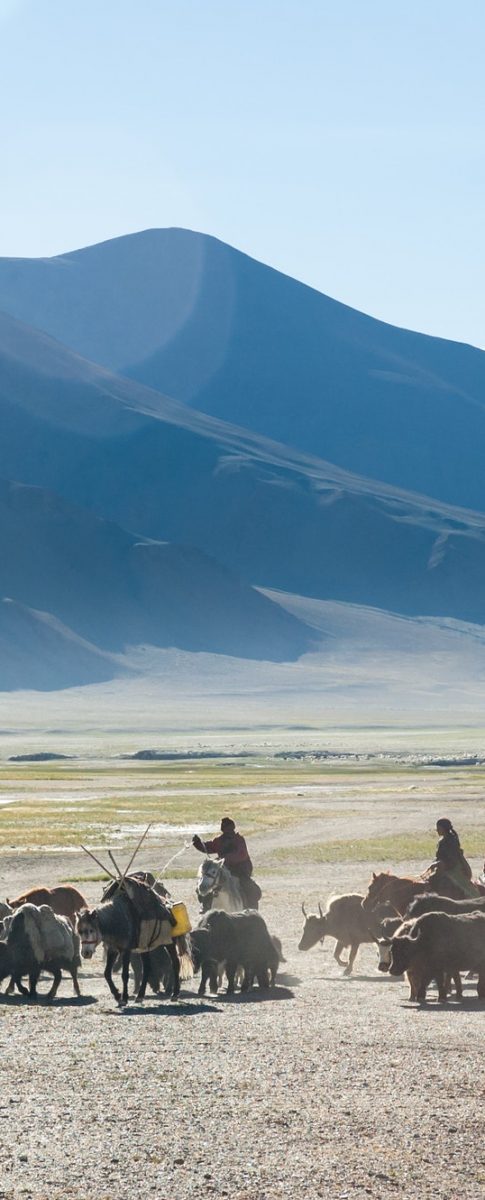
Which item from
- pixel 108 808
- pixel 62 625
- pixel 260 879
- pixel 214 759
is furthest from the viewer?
pixel 62 625

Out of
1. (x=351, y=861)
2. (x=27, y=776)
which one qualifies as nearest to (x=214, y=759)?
(x=27, y=776)

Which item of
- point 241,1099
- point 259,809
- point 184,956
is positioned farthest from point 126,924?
point 259,809

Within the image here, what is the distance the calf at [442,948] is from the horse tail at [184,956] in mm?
2121

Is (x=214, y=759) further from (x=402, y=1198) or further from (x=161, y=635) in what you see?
(x=161, y=635)

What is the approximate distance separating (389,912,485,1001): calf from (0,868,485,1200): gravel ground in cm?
38

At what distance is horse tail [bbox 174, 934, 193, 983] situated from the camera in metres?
15.9

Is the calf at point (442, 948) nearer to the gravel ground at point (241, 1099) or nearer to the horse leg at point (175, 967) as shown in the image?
the gravel ground at point (241, 1099)

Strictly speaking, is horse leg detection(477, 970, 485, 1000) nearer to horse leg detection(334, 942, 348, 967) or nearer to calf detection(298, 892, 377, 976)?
calf detection(298, 892, 377, 976)

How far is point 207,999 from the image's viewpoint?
51.4 ft

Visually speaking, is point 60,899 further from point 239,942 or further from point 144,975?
point 144,975

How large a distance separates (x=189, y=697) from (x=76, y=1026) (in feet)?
499

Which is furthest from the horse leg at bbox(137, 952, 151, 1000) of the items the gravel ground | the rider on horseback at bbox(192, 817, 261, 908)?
the rider on horseback at bbox(192, 817, 261, 908)

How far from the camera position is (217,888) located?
701 inches

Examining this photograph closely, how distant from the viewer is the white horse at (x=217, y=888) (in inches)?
699
